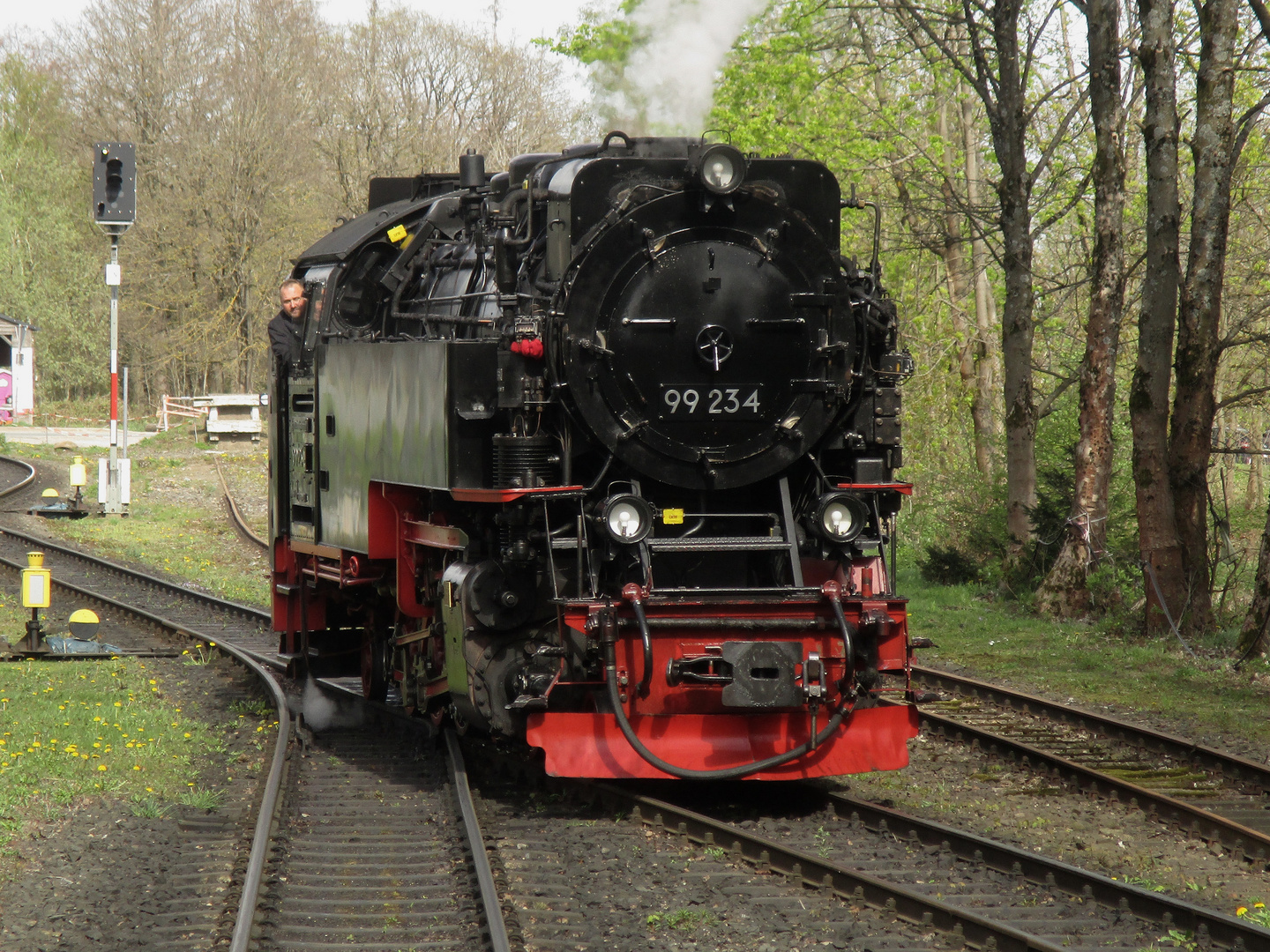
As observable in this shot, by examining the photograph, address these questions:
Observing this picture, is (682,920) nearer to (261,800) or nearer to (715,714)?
(715,714)

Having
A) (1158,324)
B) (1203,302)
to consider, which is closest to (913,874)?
(1203,302)

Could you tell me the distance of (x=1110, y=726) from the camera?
27.8 ft

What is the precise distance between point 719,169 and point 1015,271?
28.9 ft

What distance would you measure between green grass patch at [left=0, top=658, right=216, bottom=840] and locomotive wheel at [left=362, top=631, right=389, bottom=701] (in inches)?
45.5

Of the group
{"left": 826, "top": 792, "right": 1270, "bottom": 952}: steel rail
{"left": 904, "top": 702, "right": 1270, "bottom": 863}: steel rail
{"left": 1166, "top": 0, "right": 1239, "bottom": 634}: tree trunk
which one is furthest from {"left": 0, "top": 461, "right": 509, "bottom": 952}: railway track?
{"left": 1166, "top": 0, "right": 1239, "bottom": 634}: tree trunk

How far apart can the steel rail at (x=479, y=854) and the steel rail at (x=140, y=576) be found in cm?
672

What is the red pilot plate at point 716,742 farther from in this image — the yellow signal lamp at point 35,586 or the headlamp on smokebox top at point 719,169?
the yellow signal lamp at point 35,586

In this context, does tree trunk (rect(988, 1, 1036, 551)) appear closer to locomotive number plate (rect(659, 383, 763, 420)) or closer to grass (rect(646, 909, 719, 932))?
locomotive number plate (rect(659, 383, 763, 420))

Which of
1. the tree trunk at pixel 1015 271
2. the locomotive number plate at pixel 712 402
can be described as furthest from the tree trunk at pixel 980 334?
the locomotive number plate at pixel 712 402

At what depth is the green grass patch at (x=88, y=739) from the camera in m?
6.99

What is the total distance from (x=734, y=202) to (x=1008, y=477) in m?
9.04

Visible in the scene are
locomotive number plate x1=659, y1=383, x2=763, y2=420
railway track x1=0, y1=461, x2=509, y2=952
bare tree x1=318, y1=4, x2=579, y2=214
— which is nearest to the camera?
railway track x1=0, y1=461, x2=509, y2=952

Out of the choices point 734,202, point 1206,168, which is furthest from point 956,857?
point 1206,168

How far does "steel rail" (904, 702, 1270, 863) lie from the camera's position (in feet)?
19.8
